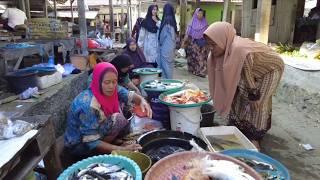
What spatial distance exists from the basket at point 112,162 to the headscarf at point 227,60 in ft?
5.26

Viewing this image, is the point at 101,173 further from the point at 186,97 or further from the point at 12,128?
the point at 186,97

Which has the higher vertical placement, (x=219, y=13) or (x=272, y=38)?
(x=219, y=13)

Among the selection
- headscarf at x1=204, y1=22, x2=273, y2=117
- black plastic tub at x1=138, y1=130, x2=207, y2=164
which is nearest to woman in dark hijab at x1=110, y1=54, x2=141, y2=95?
headscarf at x1=204, y1=22, x2=273, y2=117

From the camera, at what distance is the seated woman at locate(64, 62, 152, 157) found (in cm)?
277

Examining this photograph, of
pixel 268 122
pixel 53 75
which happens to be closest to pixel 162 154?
pixel 268 122

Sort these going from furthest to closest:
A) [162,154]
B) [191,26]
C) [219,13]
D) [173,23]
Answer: [219,13] < [191,26] < [173,23] < [162,154]

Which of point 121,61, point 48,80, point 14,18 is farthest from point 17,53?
point 14,18

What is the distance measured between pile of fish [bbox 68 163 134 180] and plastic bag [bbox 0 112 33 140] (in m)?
0.49

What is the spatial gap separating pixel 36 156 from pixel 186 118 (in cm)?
181

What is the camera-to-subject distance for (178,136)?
9.98ft

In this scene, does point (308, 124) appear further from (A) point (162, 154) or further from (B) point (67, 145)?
(B) point (67, 145)

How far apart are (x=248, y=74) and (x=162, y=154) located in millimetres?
1339

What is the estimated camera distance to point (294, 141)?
14.4 feet

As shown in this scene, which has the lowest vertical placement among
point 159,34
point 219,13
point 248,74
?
point 248,74
